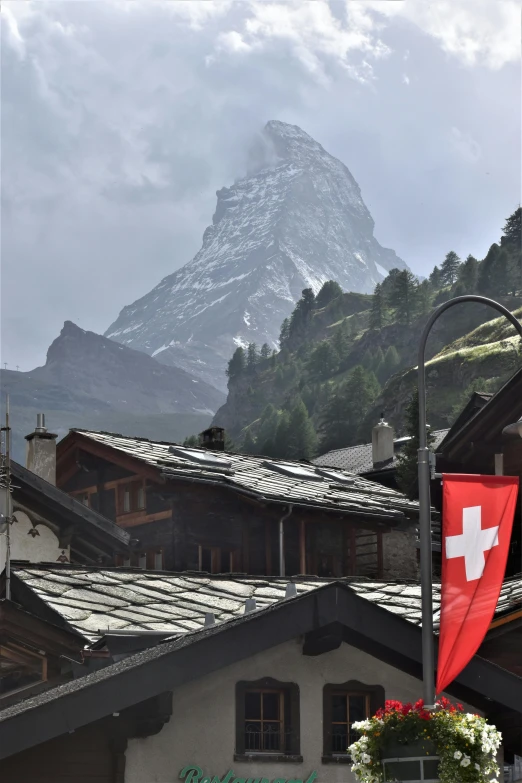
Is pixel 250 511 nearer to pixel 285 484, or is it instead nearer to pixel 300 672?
pixel 285 484

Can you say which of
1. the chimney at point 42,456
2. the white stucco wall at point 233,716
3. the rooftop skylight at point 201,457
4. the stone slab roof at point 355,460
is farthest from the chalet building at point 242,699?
the stone slab roof at point 355,460

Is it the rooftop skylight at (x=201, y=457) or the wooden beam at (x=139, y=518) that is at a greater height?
the rooftop skylight at (x=201, y=457)

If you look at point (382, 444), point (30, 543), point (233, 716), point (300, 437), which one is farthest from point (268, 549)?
point (300, 437)

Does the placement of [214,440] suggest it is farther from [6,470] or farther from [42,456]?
[6,470]

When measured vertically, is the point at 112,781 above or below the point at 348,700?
below

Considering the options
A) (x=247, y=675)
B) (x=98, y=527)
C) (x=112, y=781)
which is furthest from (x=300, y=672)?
(x=98, y=527)

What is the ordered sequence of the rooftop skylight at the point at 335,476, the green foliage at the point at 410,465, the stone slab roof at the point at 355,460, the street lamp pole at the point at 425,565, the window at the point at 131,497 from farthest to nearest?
the stone slab roof at the point at 355,460 < the green foliage at the point at 410,465 < the rooftop skylight at the point at 335,476 < the window at the point at 131,497 < the street lamp pole at the point at 425,565

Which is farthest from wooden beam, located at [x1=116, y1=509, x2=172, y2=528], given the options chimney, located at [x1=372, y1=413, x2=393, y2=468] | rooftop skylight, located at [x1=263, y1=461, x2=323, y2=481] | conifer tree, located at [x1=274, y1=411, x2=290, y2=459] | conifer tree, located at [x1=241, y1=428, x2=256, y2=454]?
conifer tree, located at [x1=241, y1=428, x2=256, y2=454]

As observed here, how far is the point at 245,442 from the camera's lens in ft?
618

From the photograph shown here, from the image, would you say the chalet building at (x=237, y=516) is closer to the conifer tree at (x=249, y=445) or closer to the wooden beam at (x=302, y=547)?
the wooden beam at (x=302, y=547)

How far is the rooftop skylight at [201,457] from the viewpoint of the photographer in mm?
35281

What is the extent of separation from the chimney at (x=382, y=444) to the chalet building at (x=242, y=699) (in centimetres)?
4497

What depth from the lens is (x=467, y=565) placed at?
43.5 feet

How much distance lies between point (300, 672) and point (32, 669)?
4.35 metres
